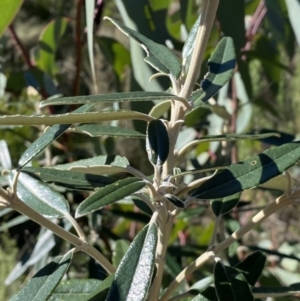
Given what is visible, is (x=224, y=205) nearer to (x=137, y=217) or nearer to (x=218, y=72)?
(x=218, y=72)

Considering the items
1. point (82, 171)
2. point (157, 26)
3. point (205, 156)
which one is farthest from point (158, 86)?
point (205, 156)

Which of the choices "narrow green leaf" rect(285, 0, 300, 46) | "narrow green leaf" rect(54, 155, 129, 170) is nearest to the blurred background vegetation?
"narrow green leaf" rect(285, 0, 300, 46)

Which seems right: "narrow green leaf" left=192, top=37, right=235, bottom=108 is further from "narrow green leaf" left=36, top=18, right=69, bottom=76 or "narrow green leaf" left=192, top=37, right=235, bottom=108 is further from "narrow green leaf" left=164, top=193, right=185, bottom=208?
"narrow green leaf" left=36, top=18, right=69, bottom=76

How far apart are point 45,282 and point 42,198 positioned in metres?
0.08

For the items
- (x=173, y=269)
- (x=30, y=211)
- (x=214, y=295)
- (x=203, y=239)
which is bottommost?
(x=203, y=239)

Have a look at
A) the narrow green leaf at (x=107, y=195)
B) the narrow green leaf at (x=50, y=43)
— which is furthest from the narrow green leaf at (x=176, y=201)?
the narrow green leaf at (x=50, y=43)

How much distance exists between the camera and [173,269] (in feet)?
2.51

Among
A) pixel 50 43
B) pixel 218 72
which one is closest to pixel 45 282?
pixel 218 72

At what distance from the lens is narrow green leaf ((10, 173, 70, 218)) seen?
45 cm

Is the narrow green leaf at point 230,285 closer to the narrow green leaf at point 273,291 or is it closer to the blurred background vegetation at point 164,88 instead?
the narrow green leaf at point 273,291

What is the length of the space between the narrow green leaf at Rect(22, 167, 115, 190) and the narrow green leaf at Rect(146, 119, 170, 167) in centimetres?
6

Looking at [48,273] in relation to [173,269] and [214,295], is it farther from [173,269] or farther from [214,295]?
[173,269]

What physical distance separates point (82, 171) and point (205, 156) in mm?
610

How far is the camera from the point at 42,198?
18.3 inches
